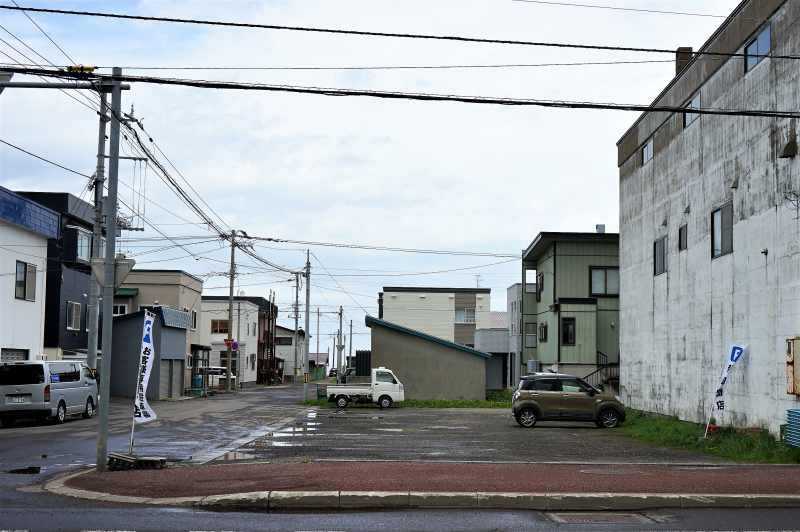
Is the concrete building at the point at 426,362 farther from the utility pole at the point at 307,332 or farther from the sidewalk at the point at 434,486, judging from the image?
the sidewalk at the point at 434,486

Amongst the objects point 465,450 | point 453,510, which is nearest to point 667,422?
point 465,450

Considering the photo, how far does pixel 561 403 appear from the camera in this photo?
29516 mm

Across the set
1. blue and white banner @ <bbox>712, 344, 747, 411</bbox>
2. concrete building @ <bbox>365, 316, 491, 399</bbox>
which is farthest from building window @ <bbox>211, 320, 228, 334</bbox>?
blue and white banner @ <bbox>712, 344, 747, 411</bbox>

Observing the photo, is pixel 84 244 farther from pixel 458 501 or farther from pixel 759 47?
pixel 458 501

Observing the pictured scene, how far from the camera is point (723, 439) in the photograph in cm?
2164

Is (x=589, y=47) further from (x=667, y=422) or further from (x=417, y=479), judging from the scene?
(x=667, y=422)

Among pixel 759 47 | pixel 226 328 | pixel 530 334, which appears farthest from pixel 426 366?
pixel 226 328

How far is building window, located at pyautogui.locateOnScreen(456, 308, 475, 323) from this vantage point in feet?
296

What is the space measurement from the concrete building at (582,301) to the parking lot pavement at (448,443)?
42.9ft

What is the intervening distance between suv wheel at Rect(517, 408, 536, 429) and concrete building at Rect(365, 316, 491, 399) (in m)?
18.2

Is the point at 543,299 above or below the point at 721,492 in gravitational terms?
above

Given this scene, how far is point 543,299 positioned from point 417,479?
38.0 m

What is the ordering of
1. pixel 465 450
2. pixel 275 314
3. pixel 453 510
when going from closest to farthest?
pixel 453 510 → pixel 465 450 → pixel 275 314

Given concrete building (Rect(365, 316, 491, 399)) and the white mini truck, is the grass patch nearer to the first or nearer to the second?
the white mini truck
